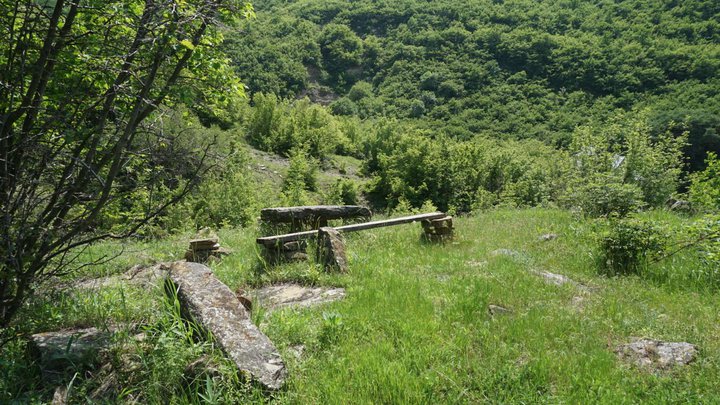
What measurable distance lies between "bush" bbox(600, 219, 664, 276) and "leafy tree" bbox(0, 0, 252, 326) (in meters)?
6.10

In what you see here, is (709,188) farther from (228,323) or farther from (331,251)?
(228,323)

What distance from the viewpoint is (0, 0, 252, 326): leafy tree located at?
12.2ft

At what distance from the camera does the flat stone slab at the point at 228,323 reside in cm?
365

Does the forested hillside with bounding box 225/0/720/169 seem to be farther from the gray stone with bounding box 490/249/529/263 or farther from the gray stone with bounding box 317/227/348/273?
the gray stone with bounding box 317/227/348/273

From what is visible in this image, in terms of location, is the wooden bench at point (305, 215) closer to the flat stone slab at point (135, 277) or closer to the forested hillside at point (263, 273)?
the forested hillside at point (263, 273)

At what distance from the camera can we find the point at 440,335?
4.54 meters

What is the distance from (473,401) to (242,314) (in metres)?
2.15

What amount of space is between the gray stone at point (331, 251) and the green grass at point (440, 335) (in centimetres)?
25

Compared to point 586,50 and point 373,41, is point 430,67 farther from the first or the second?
point 586,50

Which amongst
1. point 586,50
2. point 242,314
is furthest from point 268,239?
point 586,50

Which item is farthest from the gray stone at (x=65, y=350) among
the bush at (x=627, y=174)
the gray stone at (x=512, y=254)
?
the bush at (x=627, y=174)

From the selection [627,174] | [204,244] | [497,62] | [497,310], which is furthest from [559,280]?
[497,62]

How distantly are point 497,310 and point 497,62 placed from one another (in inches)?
3945

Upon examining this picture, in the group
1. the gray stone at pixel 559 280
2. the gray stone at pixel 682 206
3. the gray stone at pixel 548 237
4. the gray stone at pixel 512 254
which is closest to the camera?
the gray stone at pixel 559 280
